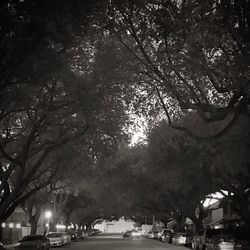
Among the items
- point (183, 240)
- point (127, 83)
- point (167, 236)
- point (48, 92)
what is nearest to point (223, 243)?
point (127, 83)

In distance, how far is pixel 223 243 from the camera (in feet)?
88.2

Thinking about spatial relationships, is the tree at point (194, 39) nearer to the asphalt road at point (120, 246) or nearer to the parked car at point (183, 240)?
the asphalt road at point (120, 246)

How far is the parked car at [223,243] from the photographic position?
2649cm

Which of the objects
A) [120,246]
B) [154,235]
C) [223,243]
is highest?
[154,235]

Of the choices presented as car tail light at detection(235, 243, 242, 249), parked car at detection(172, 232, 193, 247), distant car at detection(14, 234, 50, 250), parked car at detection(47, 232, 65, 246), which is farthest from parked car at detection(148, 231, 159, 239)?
car tail light at detection(235, 243, 242, 249)

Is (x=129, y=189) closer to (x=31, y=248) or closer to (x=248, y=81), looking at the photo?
(x=31, y=248)

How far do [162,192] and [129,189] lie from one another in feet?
12.6

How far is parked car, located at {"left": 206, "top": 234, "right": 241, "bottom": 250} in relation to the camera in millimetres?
26491

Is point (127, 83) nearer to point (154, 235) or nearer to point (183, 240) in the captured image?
point (183, 240)

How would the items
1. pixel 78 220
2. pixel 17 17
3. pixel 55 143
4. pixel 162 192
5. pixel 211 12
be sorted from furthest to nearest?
pixel 78 220 → pixel 162 192 → pixel 55 143 → pixel 211 12 → pixel 17 17

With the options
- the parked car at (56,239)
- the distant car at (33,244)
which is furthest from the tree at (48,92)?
the parked car at (56,239)

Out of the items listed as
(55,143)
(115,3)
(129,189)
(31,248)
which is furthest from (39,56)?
(129,189)

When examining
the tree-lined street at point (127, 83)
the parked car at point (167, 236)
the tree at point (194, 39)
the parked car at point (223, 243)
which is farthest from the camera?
the parked car at point (167, 236)

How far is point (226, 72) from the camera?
1808 centimetres
